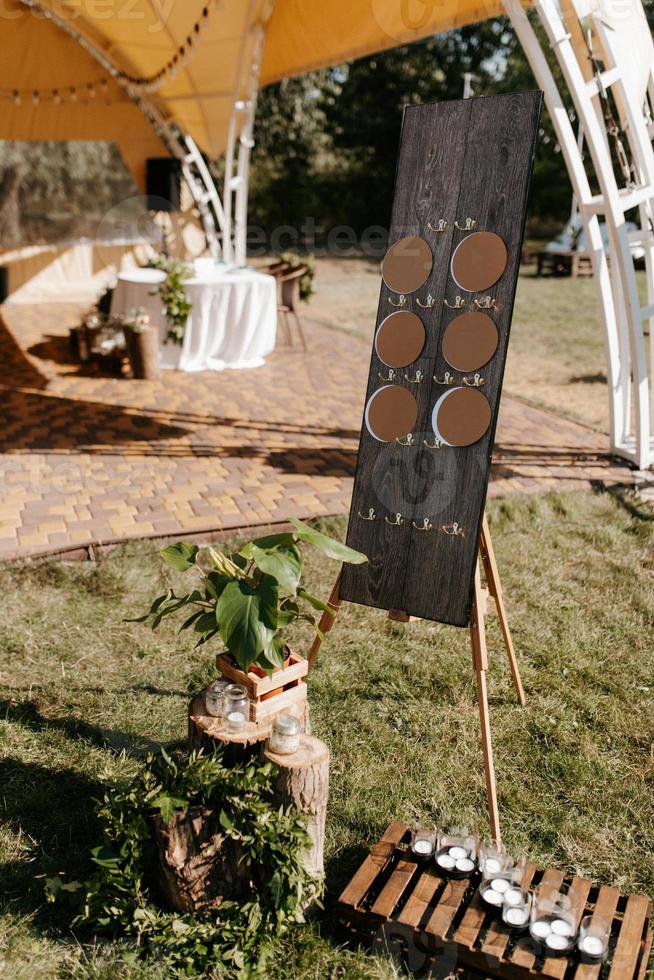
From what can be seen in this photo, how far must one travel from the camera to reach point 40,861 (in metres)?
2.39

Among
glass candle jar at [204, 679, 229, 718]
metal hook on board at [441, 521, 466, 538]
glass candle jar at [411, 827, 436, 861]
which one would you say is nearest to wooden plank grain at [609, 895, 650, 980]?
glass candle jar at [411, 827, 436, 861]

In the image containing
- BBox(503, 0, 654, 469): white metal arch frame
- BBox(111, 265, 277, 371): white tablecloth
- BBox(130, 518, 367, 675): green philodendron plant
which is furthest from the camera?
BBox(111, 265, 277, 371): white tablecloth

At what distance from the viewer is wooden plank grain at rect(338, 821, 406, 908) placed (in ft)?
7.18

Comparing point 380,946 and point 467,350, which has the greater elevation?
point 467,350

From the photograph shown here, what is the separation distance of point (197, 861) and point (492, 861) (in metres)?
0.82

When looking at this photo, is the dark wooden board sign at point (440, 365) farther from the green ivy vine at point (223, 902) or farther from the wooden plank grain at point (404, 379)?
the green ivy vine at point (223, 902)

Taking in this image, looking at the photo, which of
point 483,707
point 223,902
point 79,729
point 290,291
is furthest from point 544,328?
point 223,902

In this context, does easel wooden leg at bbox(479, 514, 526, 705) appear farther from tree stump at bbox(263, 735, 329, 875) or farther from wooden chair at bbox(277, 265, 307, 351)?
wooden chair at bbox(277, 265, 307, 351)

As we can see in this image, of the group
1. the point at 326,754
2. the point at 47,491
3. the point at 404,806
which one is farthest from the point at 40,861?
the point at 47,491

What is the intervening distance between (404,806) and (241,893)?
68cm

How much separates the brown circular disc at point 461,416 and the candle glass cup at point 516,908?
1.25 m

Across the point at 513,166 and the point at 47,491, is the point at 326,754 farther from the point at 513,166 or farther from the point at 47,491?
the point at 47,491

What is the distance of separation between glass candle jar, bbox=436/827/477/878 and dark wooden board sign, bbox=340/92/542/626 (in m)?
0.62

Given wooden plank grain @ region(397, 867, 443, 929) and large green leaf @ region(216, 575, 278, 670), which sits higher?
large green leaf @ region(216, 575, 278, 670)
